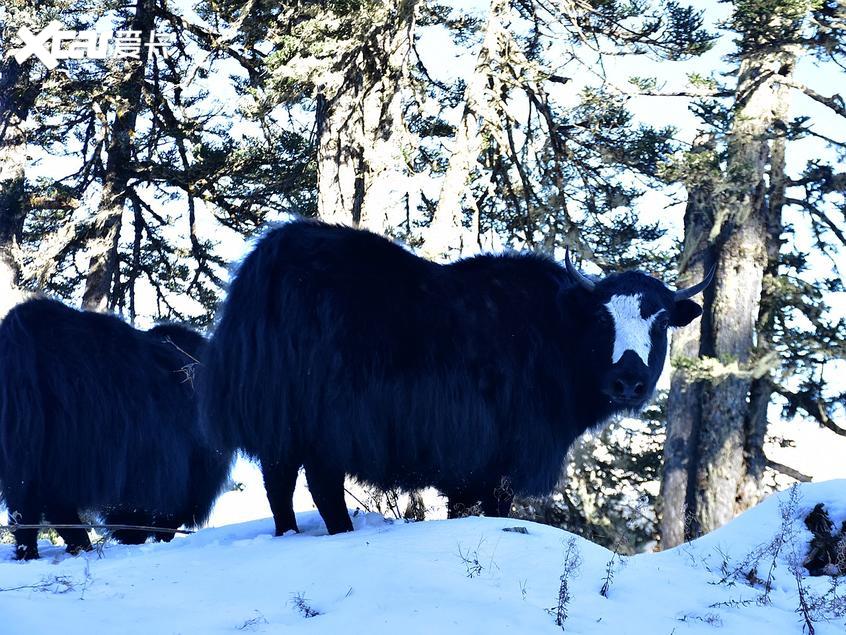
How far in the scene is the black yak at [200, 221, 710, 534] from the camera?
20.6 ft

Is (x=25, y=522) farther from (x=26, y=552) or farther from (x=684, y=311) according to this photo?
(x=684, y=311)

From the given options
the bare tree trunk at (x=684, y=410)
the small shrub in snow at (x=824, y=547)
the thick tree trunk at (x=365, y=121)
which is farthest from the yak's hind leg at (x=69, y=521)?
the bare tree trunk at (x=684, y=410)

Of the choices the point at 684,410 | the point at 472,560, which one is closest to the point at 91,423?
the point at 472,560

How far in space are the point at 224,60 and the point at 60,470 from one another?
341 inches

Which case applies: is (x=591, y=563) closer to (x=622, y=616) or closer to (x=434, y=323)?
(x=622, y=616)

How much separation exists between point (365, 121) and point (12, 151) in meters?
6.52

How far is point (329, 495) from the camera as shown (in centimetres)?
645

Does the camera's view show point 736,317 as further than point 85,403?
Yes

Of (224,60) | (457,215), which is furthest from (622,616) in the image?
(224,60)

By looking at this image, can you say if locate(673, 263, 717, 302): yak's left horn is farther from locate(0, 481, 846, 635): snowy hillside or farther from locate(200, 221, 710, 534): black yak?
locate(0, 481, 846, 635): snowy hillside

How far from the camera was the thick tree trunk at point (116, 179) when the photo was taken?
48.9 feet

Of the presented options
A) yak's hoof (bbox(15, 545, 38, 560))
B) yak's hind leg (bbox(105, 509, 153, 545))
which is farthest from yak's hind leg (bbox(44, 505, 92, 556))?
yak's hind leg (bbox(105, 509, 153, 545))

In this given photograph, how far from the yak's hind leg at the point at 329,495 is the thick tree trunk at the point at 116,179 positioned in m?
9.38

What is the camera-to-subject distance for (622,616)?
4668 mm
